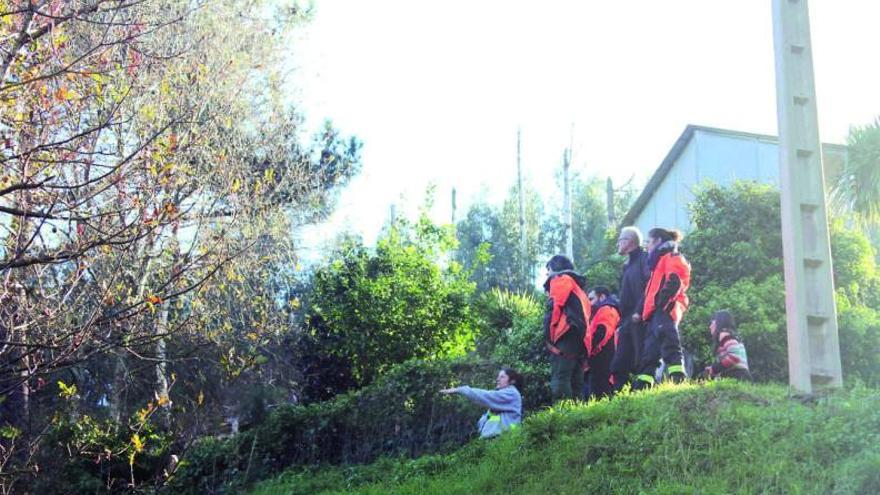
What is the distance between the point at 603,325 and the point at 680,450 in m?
3.48

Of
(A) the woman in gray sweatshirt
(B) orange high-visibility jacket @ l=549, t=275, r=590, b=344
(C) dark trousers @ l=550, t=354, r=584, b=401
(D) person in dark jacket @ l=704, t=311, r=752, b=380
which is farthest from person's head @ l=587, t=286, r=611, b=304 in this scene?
(A) the woman in gray sweatshirt

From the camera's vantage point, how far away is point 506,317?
1747cm

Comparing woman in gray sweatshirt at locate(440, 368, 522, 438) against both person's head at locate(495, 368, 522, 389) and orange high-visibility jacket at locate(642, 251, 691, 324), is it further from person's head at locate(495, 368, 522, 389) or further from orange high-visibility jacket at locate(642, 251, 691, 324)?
orange high-visibility jacket at locate(642, 251, 691, 324)

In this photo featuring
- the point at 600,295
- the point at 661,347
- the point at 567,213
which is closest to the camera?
the point at 661,347

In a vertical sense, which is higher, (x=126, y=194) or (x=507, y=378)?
(x=126, y=194)

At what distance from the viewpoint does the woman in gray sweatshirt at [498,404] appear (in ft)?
35.2

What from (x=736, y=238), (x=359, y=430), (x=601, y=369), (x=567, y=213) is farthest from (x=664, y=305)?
(x=567, y=213)

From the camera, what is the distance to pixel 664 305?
1055 centimetres

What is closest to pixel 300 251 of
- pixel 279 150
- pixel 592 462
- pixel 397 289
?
pixel 279 150

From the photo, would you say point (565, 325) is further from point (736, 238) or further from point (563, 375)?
point (736, 238)

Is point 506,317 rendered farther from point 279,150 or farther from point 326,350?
point 279,150

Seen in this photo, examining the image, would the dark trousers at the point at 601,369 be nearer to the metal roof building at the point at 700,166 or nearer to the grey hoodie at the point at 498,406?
the grey hoodie at the point at 498,406

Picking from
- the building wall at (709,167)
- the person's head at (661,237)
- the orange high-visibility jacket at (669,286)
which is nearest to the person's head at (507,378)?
the orange high-visibility jacket at (669,286)

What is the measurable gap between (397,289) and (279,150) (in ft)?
14.5
